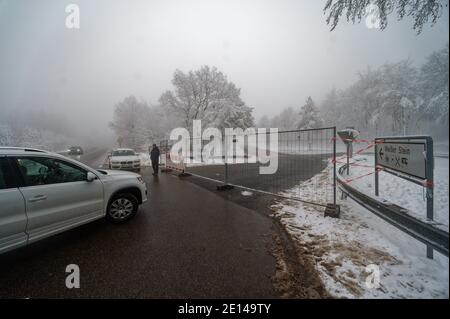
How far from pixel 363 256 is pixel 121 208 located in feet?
16.4

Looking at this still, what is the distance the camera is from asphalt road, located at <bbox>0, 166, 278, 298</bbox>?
2.43 meters

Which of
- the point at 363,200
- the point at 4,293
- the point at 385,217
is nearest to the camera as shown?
the point at 4,293

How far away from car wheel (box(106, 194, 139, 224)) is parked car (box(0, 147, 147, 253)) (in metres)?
0.02

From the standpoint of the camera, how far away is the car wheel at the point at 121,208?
14.5 feet

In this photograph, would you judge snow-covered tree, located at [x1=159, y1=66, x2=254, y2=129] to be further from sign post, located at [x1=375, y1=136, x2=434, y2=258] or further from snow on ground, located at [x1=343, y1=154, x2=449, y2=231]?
sign post, located at [x1=375, y1=136, x2=434, y2=258]

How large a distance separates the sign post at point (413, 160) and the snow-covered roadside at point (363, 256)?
442 mm

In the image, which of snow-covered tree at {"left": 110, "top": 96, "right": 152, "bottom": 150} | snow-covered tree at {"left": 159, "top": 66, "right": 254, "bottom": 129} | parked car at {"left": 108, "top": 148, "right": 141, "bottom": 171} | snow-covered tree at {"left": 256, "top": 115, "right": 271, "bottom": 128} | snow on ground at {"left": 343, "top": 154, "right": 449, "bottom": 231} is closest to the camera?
snow on ground at {"left": 343, "top": 154, "right": 449, "bottom": 231}

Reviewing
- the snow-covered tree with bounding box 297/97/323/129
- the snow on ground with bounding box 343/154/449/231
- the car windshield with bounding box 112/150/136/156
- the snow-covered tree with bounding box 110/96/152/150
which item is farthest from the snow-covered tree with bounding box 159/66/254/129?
the snow on ground with bounding box 343/154/449/231

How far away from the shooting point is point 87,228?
14.1 ft

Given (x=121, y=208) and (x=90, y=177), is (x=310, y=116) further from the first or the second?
(x=90, y=177)
